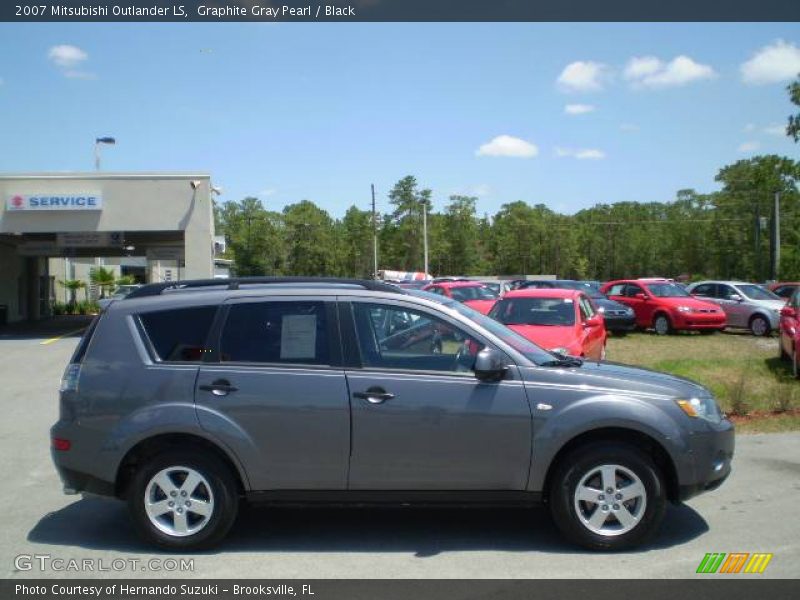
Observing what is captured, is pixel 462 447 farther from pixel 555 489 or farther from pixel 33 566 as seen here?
pixel 33 566

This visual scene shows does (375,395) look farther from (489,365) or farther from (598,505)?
(598,505)

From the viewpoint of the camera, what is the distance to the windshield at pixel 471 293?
2298cm

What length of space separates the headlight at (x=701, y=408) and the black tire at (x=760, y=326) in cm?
1812

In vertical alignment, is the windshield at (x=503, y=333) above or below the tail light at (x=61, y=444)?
above

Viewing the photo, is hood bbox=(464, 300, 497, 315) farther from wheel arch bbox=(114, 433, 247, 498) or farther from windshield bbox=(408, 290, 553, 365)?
wheel arch bbox=(114, 433, 247, 498)

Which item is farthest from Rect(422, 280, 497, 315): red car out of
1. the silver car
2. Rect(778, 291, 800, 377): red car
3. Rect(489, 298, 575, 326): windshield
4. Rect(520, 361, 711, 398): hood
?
Rect(520, 361, 711, 398): hood

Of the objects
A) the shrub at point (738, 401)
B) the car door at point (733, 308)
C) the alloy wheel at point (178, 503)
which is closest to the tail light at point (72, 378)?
the alloy wheel at point (178, 503)

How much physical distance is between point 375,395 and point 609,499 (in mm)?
1787

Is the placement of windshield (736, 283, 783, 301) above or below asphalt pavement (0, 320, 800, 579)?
above

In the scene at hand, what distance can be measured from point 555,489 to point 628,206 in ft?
339

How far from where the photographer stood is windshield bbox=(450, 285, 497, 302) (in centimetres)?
2298

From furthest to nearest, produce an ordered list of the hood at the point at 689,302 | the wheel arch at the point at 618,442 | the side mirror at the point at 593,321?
1. the hood at the point at 689,302
2. the side mirror at the point at 593,321
3. the wheel arch at the point at 618,442

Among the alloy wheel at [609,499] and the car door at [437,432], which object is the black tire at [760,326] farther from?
the car door at [437,432]

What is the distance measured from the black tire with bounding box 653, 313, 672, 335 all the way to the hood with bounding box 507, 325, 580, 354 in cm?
1105
